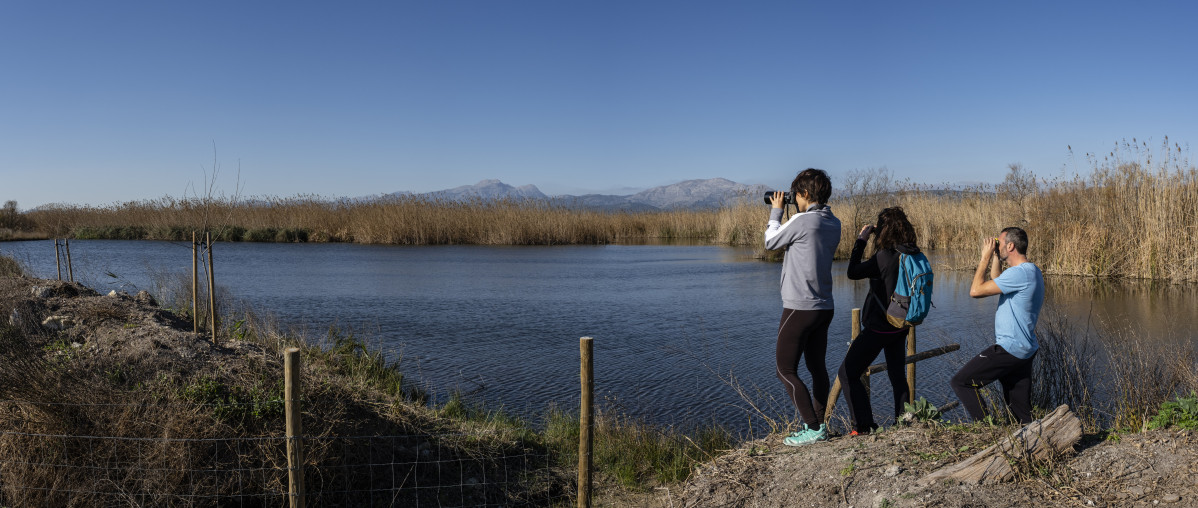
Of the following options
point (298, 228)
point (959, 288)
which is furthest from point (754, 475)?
point (298, 228)

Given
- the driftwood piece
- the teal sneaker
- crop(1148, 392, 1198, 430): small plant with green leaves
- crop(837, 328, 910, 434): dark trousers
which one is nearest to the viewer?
the driftwood piece

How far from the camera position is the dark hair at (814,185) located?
408cm

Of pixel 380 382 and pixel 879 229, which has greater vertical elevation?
pixel 879 229

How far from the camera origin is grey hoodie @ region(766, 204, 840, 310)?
398 centimetres

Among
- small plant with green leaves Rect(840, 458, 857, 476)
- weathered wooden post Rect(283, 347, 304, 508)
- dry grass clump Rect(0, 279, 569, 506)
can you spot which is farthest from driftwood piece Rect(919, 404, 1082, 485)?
weathered wooden post Rect(283, 347, 304, 508)

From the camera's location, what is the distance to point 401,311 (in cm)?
1293

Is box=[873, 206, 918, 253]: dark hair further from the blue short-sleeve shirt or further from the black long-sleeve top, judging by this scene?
the blue short-sleeve shirt

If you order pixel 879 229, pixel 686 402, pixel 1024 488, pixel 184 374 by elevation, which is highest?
pixel 879 229

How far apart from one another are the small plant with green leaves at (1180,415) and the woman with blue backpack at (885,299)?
4.06 ft

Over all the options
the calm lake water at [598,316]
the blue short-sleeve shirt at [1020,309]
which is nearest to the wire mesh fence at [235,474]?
the calm lake water at [598,316]

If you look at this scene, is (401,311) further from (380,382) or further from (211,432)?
(211,432)

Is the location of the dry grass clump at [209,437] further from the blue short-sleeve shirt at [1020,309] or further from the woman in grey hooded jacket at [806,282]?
the blue short-sleeve shirt at [1020,309]

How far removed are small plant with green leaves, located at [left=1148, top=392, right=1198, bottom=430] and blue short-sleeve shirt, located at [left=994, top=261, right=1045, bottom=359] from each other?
0.64m

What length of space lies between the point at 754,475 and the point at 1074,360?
140 inches
